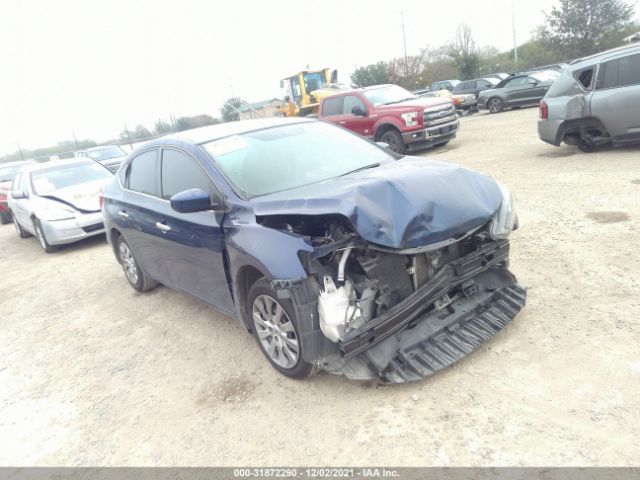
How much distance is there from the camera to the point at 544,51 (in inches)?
1495

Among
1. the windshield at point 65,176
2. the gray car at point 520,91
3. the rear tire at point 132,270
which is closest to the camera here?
the rear tire at point 132,270

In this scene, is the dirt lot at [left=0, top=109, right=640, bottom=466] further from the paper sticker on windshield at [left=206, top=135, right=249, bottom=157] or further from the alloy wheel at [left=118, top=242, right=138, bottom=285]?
the paper sticker on windshield at [left=206, top=135, right=249, bottom=157]

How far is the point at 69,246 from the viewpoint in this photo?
8.94m

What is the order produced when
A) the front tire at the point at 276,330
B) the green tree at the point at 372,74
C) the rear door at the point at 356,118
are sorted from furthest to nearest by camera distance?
the green tree at the point at 372,74, the rear door at the point at 356,118, the front tire at the point at 276,330

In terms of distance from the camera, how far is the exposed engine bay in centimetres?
288

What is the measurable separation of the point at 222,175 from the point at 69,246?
664 centimetres

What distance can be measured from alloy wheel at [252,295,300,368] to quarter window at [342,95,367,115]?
31.6 feet

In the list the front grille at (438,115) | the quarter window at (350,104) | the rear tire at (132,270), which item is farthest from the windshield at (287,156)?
the quarter window at (350,104)

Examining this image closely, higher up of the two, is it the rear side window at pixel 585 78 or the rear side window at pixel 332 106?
the rear side window at pixel 332 106

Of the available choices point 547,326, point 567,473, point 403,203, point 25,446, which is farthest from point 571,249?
point 25,446

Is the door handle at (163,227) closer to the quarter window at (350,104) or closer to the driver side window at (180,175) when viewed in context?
the driver side window at (180,175)

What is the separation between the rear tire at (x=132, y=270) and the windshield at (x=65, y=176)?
3934mm

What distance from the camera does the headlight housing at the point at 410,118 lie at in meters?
11.2

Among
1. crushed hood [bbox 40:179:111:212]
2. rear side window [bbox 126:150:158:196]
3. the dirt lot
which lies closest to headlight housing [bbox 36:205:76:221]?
crushed hood [bbox 40:179:111:212]
